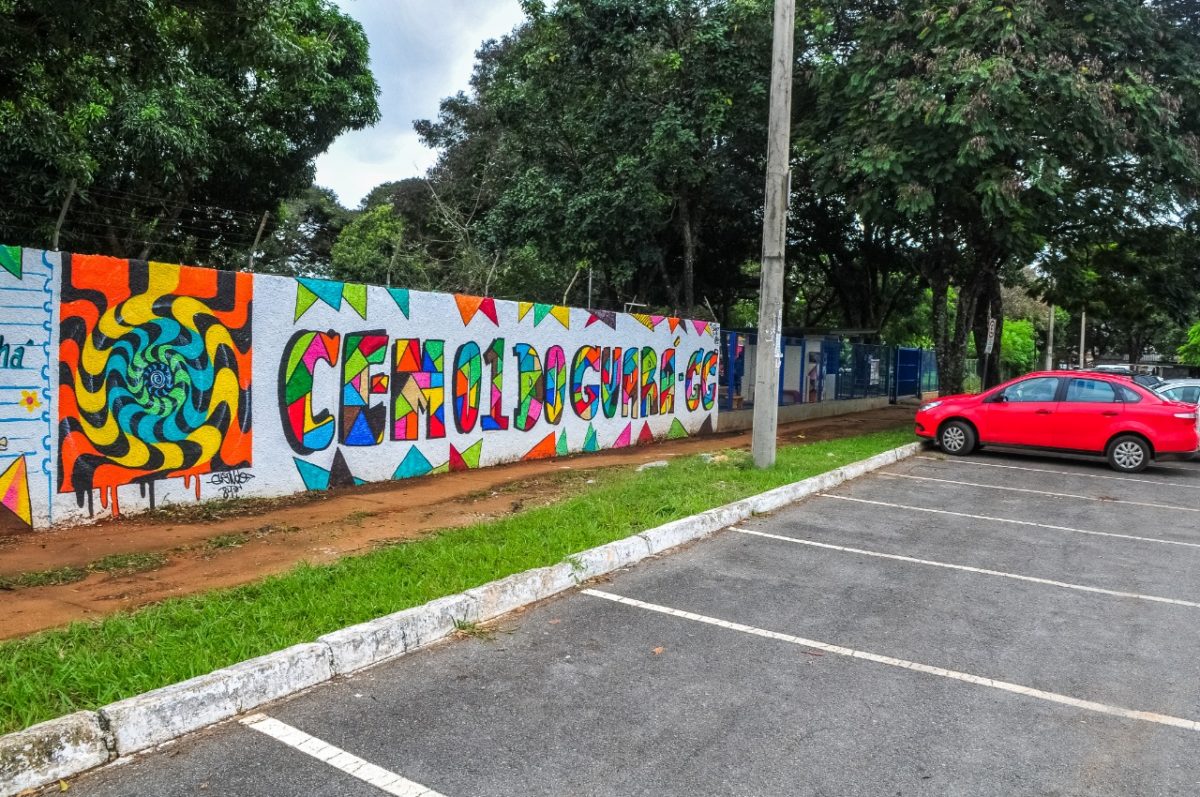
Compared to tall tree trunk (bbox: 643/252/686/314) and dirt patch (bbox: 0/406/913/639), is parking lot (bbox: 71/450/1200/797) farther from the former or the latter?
tall tree trunk (bbox: 643/252/686/314)

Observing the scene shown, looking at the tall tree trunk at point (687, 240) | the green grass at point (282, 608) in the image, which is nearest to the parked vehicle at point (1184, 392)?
the tall tree trunk at point (687, 240)

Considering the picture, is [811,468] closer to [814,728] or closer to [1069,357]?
[814,728]

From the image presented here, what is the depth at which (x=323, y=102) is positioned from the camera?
17000mm

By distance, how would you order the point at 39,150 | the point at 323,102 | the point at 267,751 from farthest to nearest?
the point at 323,102 < the point at 39,150 < the point at 267,751

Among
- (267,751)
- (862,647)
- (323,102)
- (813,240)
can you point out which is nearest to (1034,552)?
(862,647)

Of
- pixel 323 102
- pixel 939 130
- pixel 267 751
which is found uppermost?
pixel 323 102

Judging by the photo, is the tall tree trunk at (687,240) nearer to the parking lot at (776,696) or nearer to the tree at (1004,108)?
the tree at (1004,108)

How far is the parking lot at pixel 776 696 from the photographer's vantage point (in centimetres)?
330

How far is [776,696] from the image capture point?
13.4 feet

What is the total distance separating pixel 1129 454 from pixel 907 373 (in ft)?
62.4

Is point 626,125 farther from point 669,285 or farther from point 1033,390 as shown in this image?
point 1033,390

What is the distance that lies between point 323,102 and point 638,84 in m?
6.62

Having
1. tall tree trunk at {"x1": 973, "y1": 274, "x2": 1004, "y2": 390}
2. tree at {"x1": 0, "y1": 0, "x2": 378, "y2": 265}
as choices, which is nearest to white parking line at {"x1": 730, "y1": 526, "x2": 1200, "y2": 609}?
tree at {"x1": 0, "y1": 0, "x2": 378, "y2": 265}

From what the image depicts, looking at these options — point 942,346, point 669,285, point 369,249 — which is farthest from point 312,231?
point 942,346
